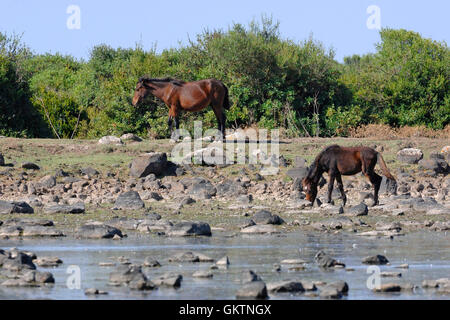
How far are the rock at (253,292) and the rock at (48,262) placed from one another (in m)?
3.19

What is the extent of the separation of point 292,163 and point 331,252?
10491 millimetres

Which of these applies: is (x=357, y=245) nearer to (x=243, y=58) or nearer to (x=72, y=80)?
(x=243, y=58)

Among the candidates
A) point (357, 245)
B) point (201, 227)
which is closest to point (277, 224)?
point (201, 227)

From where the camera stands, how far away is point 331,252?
12617 mm

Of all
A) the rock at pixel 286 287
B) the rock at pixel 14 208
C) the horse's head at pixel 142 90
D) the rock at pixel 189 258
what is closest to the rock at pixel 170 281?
the rock at pixel 286 287

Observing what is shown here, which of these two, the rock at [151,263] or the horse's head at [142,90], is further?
the horse's head at [142,90]

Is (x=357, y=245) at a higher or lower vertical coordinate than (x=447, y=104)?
lower

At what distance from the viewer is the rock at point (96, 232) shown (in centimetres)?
1427

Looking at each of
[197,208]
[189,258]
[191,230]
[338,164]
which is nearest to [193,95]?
[197,208]

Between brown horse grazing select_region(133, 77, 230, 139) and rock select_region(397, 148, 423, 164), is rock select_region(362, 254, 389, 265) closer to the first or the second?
rock select_region(397, 148, 423, 164)

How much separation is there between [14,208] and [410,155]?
1103 centimetres

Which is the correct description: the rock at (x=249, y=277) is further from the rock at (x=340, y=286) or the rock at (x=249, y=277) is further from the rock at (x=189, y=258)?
the rock at (x=189, y=258)

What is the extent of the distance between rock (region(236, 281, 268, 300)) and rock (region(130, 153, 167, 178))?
1243cm

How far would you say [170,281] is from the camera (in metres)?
9.95
